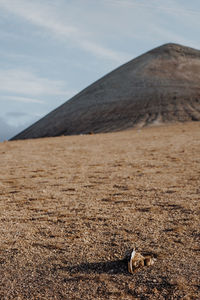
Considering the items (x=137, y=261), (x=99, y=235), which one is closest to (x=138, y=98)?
(x=99, y=235)

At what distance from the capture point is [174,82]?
189 ft

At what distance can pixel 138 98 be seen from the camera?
178 feet

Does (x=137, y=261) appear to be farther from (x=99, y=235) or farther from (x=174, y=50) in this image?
(x=174, y=50)

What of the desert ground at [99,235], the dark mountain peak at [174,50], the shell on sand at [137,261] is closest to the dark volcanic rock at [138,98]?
the dark mountain peak at [174,50]

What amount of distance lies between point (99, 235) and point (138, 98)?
50.4 m

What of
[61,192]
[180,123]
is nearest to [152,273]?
[61,192]

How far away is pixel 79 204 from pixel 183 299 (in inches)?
152

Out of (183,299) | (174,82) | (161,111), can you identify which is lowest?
(183,299)

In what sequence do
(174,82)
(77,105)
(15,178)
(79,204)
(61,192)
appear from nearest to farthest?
(79,204), (61,192), (15,178), (174,82), (77,105)

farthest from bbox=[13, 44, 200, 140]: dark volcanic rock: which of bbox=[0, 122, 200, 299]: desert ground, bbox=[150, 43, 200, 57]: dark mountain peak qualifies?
bbox=[0, 122, 200, 299]: desert ground

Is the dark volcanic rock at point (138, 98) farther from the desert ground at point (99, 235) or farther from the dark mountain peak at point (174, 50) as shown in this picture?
the desert ground at point (99, 235)

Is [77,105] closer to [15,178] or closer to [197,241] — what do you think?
[15,178]

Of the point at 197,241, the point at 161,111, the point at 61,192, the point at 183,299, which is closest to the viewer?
the point at 183,299

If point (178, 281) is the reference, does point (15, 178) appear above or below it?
above
